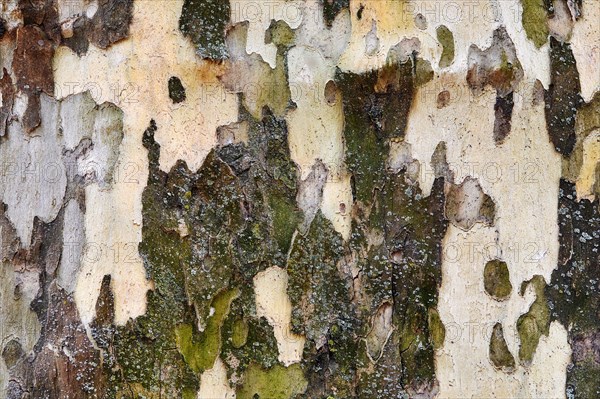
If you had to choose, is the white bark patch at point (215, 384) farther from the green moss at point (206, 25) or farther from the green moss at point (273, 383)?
the green moss at point (206, 25)

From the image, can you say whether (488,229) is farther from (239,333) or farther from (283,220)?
(239,333)

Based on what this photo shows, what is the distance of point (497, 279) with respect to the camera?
4.82 ft

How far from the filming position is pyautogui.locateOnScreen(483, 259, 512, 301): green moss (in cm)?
147

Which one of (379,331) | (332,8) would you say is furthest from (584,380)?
(332,8)

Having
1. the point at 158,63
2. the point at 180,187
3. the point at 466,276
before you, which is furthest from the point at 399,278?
the point at 158,63

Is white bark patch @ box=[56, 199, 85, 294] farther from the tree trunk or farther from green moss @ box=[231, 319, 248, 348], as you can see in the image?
green moss @ box=[231, 319, 248, 348]

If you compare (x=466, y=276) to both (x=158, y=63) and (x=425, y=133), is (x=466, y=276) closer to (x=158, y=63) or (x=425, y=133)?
(x=425, y=133)

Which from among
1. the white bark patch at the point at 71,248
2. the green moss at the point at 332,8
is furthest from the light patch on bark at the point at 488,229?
the white bark patch at the point at 71,248

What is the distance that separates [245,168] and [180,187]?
0.46ft

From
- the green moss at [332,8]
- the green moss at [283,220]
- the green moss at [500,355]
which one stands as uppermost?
the green moss at [332,8]

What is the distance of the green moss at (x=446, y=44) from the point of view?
1.53 m

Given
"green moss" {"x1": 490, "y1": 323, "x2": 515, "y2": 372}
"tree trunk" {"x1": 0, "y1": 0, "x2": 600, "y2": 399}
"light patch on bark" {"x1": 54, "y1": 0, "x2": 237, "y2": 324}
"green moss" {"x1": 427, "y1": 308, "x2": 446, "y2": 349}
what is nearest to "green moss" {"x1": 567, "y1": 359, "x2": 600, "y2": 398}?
"tree trunk" {"x1": 0, "y1": 0, "x2": 600, "y2": 399}

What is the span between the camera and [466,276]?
147 centimetres

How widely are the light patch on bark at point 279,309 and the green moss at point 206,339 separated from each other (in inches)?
2.2
